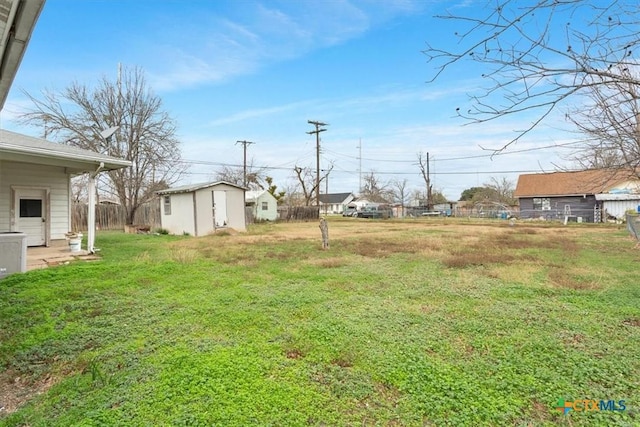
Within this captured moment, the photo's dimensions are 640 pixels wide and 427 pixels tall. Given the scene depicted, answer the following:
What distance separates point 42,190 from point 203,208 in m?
6.87

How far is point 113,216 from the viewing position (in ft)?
67.5

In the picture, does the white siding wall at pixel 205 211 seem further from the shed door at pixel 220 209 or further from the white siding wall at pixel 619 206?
the white siding wall at pixel 619 206

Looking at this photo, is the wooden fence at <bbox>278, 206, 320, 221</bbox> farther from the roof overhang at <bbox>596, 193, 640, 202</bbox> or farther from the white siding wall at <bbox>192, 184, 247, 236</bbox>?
the roof overhang at <bbox>596, 193, 640, 202</bbox>

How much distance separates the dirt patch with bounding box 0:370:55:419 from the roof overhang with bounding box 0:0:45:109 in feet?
8.11

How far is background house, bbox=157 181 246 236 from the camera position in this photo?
623 inches

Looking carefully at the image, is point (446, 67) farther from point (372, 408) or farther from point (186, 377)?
point (186, 377)

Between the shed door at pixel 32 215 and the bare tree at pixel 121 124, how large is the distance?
960cm

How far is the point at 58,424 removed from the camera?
2121 mm

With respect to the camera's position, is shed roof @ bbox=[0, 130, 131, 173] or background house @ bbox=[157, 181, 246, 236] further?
background house @ bbox=[157, 181, 246, 236]

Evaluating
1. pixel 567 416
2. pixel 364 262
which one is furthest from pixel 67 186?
pixel 567 416

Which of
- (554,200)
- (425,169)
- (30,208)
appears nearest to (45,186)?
(30,208)

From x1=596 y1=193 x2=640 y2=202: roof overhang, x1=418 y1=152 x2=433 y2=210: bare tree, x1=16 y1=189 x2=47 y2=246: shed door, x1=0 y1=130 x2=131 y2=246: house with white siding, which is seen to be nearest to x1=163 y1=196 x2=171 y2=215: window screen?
x1=0 y1=130 x2=131 y2=246: house with white siding

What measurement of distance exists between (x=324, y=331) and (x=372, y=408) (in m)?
1.32

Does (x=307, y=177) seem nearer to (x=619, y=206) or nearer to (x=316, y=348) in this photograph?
(x=619, y=206)
